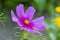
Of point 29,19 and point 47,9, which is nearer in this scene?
point 29,19

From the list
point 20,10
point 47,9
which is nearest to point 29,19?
point 20,10

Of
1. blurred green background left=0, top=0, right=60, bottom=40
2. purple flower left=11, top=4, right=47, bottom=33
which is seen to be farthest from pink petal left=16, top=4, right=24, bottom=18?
blurred green background left=0, top=0, right=60, bottom=40

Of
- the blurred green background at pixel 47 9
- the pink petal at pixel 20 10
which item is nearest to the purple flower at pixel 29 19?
the pink petal at pixel 20 10

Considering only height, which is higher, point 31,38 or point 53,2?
point 53,2

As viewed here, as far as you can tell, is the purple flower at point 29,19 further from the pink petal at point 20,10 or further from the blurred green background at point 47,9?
the blurred green background at point 47,9

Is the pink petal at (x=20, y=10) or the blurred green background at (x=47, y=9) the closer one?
the pink petal at (x=20, y=10)

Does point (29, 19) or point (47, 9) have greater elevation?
point (47, 9)

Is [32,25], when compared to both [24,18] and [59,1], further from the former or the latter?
[59,1]

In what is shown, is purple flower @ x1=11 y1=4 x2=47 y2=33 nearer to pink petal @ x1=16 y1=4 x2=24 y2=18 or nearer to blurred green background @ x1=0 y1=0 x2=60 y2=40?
pink petal @ x1=16 y1=4 x2=24 y2=18

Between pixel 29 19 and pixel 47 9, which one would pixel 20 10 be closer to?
pixel 29 19

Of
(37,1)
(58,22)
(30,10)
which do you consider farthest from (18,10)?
(37,1)

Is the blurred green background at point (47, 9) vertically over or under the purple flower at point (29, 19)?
over
